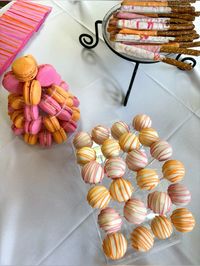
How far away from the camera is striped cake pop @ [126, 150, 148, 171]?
0.43 metres

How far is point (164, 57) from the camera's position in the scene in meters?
0.58

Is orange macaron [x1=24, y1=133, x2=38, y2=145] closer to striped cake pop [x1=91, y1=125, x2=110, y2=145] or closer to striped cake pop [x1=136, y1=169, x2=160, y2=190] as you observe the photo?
striped cake pop [x1=91, y1=125, x2=110, y2=145]

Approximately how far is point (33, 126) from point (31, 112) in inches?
1.6

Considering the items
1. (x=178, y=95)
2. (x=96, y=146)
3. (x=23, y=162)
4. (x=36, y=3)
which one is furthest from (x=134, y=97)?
(x=36, y=3)

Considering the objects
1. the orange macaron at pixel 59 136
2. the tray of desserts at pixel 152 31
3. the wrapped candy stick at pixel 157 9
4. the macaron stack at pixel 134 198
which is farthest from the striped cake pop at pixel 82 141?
the wrapped candy stick at pixel 157 9

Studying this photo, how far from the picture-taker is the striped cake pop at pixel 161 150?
446 millimetres

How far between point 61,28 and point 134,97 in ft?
1.11

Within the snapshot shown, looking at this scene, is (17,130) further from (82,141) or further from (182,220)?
(182,220)

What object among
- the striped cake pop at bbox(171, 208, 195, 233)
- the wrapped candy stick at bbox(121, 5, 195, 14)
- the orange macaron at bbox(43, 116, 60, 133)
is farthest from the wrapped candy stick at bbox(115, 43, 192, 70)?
the striped cake pop at bbox(171, 208, 195, 233)

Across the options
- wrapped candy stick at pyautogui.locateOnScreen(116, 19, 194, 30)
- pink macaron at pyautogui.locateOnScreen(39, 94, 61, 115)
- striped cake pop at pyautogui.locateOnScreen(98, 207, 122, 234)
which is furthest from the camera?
wrapped candy stick at pyautogui.locateOnScreen(116, 19, 194, 30)

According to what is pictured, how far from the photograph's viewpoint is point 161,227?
1.34 ft

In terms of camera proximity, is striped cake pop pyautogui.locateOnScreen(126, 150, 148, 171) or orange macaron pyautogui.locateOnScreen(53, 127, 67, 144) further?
orange macaron pyautogui.locateOnScreen(53, 127, 67, 144)

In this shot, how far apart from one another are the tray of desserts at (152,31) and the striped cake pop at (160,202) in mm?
312

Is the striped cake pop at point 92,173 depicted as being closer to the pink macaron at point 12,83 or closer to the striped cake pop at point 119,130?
the striped cake pop at point 119,130
